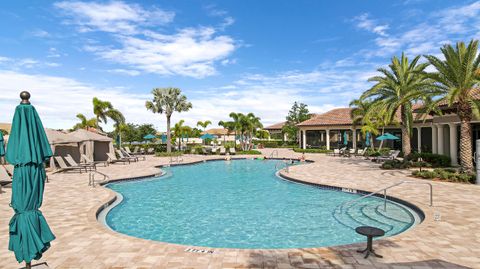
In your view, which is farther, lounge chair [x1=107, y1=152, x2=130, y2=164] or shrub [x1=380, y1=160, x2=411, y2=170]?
lounge chair [x1=107, y1=152, x2=130, y2=164]

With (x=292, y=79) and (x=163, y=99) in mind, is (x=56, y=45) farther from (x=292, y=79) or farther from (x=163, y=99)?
(x=292, y=79)

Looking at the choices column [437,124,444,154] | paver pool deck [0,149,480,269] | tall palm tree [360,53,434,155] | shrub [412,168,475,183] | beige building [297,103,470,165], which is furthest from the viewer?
column [437,124,444,154]

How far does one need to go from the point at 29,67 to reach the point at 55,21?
2795 millimetres

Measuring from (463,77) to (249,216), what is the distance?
13.4 m

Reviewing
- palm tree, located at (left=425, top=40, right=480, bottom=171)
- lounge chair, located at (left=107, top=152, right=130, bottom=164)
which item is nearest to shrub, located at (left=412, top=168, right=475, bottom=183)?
palm tree, located at (left=425, top=40, right=480, bottom=171)

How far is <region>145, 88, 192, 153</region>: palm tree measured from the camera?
37562mm

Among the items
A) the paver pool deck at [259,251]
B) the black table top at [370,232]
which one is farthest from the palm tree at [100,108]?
the black table top at [370,232]

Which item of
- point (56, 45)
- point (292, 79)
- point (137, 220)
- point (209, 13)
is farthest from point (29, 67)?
point (292, 79)

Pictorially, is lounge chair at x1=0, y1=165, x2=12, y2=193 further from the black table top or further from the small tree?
the small tree

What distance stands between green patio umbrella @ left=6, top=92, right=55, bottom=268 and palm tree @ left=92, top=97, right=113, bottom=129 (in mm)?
33904

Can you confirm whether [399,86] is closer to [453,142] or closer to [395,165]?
[453,142]

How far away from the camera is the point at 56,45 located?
15945 millimetres

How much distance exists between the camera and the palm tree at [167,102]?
123 ft

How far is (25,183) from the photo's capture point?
13.5 feet
